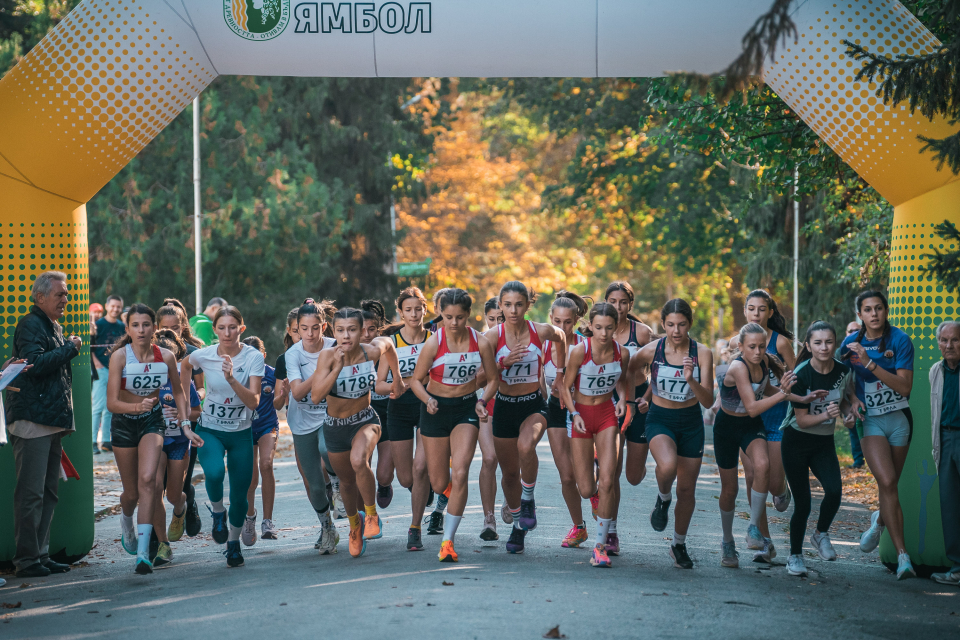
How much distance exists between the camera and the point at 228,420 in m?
8.48

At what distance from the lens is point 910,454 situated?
838 centimetres

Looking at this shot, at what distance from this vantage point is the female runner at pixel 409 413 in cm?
878

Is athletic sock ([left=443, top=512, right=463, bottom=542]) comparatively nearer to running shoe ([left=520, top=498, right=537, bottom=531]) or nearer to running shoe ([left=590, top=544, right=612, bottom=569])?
running shoe ([left=520, top=498, right=537, bottom=531])

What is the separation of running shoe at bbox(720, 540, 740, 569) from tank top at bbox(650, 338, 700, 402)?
1.11 meters

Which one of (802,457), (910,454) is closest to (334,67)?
(802,457)

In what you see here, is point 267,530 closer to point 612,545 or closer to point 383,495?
point 383,495

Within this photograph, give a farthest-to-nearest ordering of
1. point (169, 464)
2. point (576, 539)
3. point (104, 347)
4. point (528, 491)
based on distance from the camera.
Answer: point (104, 347)
point (528, 491)
point (576, 539)
point (169, 464)

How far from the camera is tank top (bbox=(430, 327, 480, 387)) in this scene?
8.42 metres

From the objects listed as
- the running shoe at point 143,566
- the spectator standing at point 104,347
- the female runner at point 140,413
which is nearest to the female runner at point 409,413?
the female runner at point 140,413

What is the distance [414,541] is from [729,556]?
7.69 ft

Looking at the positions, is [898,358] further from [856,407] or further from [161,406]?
[161,406]

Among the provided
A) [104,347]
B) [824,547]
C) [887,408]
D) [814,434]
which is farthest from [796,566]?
[104,347]

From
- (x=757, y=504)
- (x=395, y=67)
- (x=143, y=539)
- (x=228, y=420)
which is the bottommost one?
(x=143, y=539)

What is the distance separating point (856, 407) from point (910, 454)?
746mm
